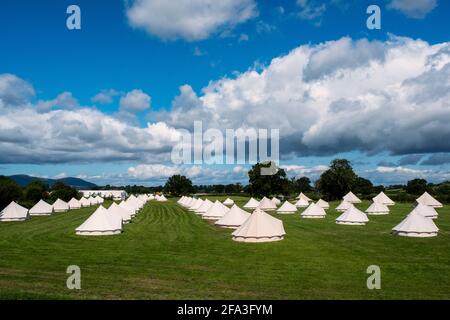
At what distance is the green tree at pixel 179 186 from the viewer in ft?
510

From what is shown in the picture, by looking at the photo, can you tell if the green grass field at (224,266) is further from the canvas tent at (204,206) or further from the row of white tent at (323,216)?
the canvas tent at (204,206)

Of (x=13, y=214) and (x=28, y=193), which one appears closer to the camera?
(x=13, y=214)

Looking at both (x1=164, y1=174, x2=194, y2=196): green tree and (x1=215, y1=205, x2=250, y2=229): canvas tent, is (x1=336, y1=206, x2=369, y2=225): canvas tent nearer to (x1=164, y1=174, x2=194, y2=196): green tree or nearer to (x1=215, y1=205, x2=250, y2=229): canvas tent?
(x1=215, y1=205, x2=250, y2=229): canvas tent

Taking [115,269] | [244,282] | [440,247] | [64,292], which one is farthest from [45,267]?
[440,247]

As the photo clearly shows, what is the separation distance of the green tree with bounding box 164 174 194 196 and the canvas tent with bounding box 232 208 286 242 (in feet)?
422

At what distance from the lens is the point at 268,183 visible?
9612 cm

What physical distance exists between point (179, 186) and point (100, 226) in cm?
12589

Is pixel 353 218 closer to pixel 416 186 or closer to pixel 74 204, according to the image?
pixel 74 204

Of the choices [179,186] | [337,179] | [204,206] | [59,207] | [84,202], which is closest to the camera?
[204,206]

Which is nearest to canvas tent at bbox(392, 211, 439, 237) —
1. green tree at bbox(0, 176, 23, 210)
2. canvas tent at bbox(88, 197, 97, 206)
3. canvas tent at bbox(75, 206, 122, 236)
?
canvas tent at bbox(75, 206, 122, 236)

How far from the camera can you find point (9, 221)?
4650 centimetres

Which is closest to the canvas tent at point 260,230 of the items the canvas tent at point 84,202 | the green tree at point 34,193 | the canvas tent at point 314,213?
the canvas tent at point 314,213

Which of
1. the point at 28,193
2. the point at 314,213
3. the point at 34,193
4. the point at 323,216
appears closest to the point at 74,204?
the point at 34,193

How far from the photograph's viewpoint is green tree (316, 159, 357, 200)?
91.6 meters
